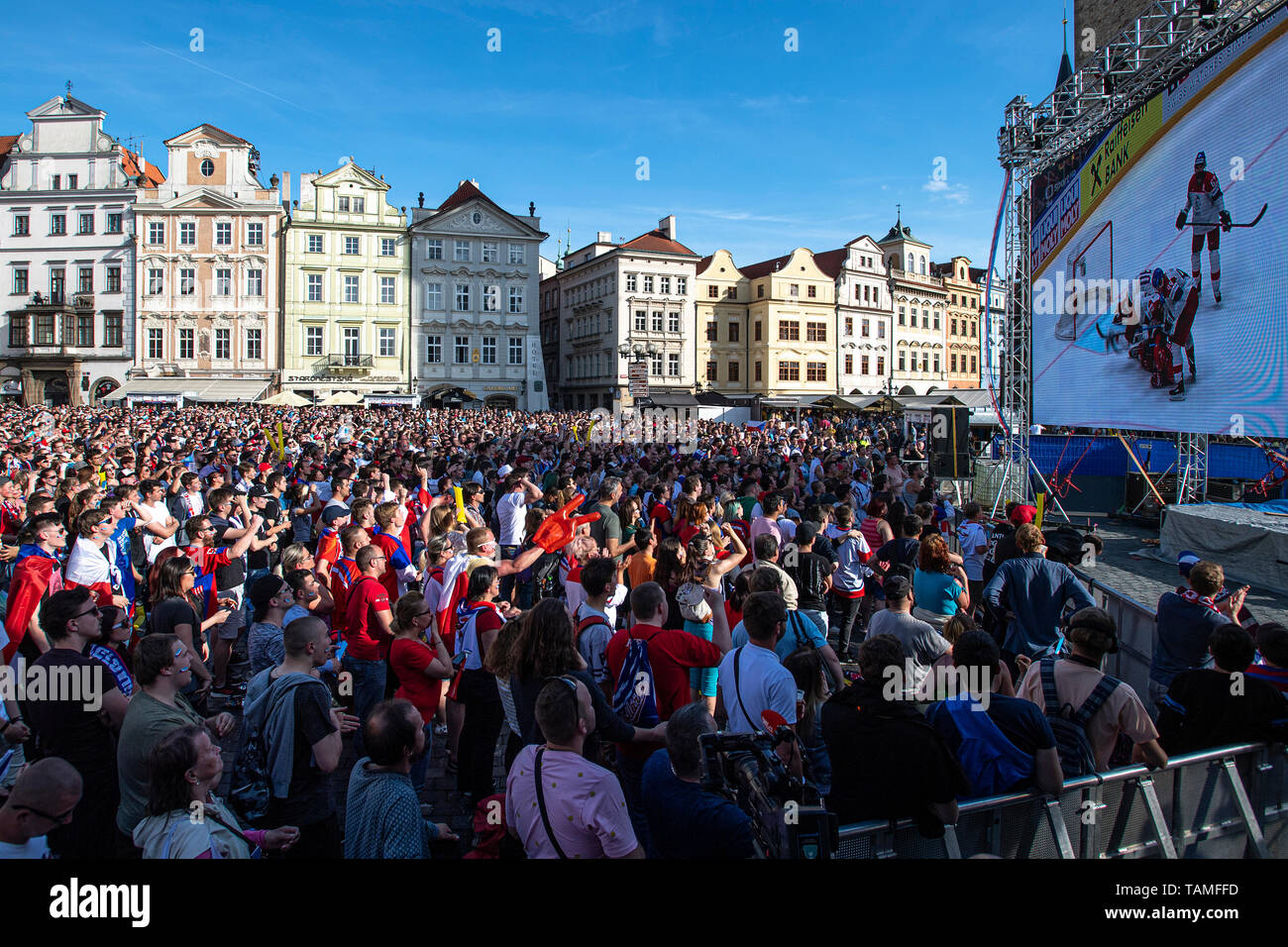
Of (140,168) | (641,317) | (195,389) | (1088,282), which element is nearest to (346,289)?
(195,389)

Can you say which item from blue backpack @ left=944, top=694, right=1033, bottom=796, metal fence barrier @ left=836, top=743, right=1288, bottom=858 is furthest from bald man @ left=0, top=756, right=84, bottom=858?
blue backpack @ left=944, top=694, right=1033, bottom=796

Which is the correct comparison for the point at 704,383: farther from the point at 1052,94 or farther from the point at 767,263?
the point at 1052,94

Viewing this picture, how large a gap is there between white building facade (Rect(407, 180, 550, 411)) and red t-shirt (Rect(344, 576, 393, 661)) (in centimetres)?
4486

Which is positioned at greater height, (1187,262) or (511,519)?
(1187,262)

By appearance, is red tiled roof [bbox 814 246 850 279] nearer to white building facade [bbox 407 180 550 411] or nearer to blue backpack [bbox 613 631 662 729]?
white building facade [bbox 407 180 550 411]

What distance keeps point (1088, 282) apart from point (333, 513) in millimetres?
14171

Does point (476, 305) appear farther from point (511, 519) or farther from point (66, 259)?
point (511, 519)

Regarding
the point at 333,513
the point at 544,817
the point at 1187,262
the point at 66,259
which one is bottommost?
the point at 544,817

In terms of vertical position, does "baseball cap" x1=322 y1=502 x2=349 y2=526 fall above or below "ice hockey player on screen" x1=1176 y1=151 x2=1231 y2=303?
below

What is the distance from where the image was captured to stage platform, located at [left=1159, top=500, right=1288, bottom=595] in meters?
10.4

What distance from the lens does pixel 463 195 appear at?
5197 cm

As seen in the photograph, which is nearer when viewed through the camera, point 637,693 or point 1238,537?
point 637,693

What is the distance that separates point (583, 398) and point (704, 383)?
913 centimetres

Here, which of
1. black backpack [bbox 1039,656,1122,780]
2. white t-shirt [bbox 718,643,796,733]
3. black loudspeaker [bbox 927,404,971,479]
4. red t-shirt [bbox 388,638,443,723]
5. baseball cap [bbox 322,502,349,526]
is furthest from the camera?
black loudspeaker [bbox 927,404,971,479]
